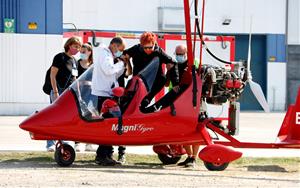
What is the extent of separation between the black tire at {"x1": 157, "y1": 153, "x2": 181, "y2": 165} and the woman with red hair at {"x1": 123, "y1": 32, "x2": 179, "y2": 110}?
1066 millimetres

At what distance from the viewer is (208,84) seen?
11453 millimetres

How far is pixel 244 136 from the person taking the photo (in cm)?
1775

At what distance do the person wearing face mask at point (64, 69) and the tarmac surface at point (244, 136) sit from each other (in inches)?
62.5

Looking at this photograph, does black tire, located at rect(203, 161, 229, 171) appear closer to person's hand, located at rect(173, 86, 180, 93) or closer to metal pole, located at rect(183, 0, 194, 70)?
person's hand, located at rect(173, 86, 180, 93)

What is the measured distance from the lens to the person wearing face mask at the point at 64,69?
12445 millimetres

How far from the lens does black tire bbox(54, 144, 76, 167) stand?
11.1 m

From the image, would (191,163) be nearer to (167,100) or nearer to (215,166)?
(215,166)

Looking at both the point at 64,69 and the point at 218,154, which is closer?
the point at 218,154

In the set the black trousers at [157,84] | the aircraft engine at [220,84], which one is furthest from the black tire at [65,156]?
the aircraft engine at [220,84]

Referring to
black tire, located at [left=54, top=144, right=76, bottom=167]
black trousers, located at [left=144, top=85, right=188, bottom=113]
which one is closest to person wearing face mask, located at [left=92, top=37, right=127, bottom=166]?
black tire, located at [left=54, top=144, right=76, bottom=167]

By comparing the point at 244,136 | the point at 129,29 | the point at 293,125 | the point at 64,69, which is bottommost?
the point at 244,136

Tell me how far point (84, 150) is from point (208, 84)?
126 inches

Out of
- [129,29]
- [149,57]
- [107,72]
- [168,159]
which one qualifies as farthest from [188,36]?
[129,29]

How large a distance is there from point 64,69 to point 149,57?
1755 mm
